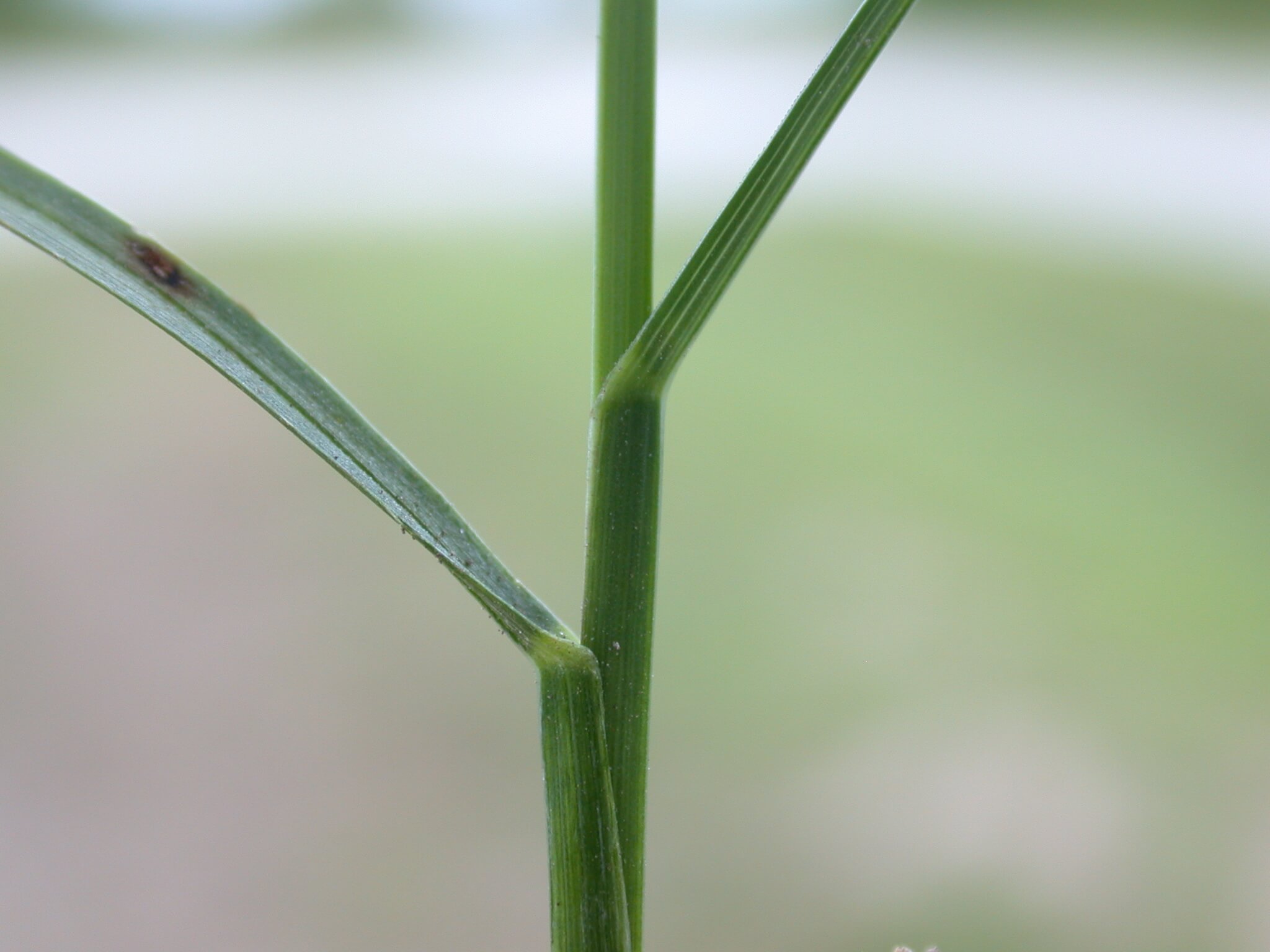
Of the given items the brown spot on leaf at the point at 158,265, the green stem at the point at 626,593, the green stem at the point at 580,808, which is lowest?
the green stem at the point at 580,808

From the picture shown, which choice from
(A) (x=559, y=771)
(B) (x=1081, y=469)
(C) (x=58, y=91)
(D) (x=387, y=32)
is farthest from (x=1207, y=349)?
(C) (x=58, y=91)

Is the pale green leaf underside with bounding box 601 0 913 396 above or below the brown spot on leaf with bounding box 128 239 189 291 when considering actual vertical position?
above

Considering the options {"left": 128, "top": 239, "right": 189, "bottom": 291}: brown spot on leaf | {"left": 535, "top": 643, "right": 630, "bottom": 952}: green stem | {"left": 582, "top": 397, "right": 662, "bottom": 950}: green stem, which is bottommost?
{"left": 535, "top": 643, "right": 630, "bottom": 952}: green stem

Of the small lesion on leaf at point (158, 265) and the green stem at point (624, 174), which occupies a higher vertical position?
the green stem at point (624, 174)

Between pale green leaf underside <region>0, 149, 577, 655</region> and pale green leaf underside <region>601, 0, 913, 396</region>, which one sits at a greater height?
pale green leaf underside <region>601, 0, 913, 396</region>

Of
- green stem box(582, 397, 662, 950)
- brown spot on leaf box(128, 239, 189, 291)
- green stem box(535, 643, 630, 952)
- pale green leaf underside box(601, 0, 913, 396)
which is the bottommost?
green stem box(535, 643, 630, 952)
